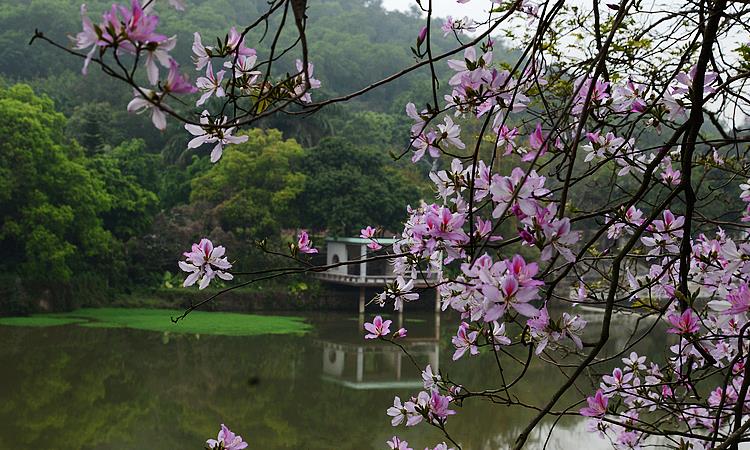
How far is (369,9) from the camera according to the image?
3916 cm

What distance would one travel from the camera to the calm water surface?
220 inches

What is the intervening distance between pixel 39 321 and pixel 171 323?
5.37ft

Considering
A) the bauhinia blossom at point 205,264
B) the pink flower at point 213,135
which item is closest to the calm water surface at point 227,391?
the bauhinia blossom at point 205,264

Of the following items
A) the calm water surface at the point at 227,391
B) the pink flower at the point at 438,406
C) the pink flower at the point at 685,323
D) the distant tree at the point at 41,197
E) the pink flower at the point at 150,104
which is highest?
the distant tree at the point at 41,197

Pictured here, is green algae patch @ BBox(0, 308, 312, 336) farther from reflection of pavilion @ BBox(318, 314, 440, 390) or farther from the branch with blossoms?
the branch with blossoms

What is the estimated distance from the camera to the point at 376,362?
866cm

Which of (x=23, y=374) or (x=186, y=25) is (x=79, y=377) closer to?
(x=23, y=374)

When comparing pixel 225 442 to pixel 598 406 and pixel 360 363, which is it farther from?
pixel 360 363

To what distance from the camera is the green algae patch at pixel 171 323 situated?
9672 mm

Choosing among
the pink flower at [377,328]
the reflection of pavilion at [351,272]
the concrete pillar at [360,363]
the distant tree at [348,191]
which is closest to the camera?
the pink flower at [377,328]

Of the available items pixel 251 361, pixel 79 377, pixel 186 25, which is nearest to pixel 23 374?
pixel 79 377

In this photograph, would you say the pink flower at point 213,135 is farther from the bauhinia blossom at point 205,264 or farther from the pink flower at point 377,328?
the pink flower at point 377,328

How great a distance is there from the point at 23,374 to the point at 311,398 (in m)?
2.70

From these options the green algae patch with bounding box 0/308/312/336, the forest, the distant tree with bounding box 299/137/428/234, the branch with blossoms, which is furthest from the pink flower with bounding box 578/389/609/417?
the distant tree with bounding box 299/137/428/234
